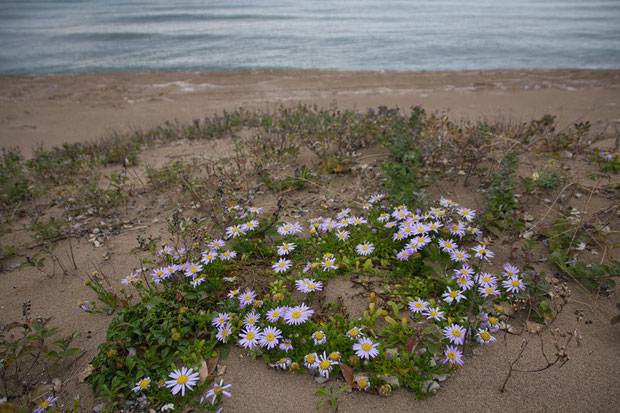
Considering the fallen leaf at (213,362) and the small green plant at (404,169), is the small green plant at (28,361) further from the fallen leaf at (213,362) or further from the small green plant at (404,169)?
the small green plant at (404,169)

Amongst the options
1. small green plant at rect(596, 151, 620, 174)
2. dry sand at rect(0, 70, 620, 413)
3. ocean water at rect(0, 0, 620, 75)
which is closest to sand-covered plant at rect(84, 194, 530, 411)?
dry sand at rect(0, 70, 620, 413)

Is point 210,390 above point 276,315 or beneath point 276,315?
beneath

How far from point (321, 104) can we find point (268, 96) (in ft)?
6.75

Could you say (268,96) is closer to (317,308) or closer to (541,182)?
(541,182)

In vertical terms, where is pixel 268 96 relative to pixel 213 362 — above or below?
below

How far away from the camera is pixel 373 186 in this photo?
413 centimetres

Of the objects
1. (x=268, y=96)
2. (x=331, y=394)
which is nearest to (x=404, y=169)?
(x=331, y=394)

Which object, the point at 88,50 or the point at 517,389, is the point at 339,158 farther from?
the point at 88,50

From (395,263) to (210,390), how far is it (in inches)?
65.1

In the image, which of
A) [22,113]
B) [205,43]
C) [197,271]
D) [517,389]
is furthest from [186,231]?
[205,43]

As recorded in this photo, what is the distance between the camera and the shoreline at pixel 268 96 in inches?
326

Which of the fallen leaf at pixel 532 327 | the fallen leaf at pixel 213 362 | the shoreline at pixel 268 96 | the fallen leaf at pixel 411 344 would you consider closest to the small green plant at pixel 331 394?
the fallen leaf at pixel 411 344

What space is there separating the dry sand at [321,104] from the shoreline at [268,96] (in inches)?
1.5

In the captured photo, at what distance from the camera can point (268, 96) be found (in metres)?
10.9
